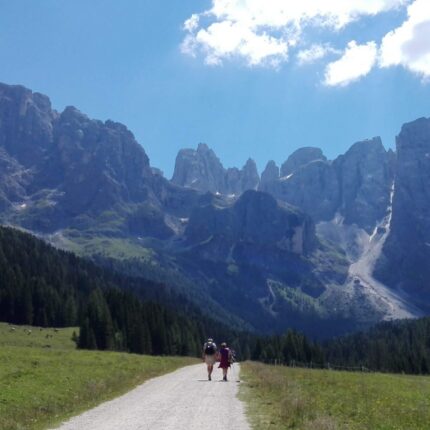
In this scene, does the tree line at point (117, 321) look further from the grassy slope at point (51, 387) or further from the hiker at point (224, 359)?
the hiker at point (224, 359)

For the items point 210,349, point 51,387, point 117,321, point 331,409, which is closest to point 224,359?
point 210,349

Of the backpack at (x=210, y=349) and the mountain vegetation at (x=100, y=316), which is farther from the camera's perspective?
the mountain vegetation at (x=100, y=316)

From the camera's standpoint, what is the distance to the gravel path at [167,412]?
21.2m

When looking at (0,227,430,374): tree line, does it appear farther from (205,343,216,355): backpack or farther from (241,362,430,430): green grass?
(241,362,430,430): green grass

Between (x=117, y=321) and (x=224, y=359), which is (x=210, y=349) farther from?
(x=117, y=321)

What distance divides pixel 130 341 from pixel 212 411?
310 ft

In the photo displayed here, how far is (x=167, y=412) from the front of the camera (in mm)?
24891

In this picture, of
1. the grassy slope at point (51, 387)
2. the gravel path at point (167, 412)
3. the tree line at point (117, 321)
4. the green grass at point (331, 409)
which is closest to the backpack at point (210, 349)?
the grassy slope at point (51, 387)

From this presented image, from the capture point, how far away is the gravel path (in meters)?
21.2

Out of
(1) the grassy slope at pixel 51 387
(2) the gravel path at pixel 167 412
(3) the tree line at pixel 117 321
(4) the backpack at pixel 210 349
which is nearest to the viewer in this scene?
(2) the gravel path at pixel 167 412

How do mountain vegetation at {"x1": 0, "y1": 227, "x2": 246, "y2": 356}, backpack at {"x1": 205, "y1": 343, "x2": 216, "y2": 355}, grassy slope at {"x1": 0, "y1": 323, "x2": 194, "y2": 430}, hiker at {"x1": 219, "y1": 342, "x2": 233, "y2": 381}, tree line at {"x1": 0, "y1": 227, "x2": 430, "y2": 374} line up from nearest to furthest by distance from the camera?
grassy slope at {"x1": 0, "y1": 323, "x2": 194, "y2": 430} < hiker at {"x1": 219, "y1": 342, "x2": 233, "y2": 381} < backpack at {"x1": 205, "y1": 343, "x2": 216, "y2": 355} < mountain vegetation at {"x1": 0, "y1": 227, "x2": 246, "y2": 356} < tree line at {"x1": 0, "y1": 227, "x2": 430, "y2": 374}

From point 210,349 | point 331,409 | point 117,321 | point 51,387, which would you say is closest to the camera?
point 331,409

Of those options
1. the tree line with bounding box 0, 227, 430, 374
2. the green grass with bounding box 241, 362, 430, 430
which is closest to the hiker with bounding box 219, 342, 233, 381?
the green grass with bounding box 241, 362, 430, 430

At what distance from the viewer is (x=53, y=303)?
5782 inches
